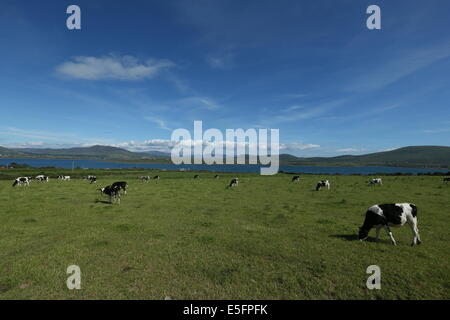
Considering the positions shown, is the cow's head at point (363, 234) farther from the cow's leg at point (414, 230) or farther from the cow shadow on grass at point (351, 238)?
the cow's leg at point (414, 230)

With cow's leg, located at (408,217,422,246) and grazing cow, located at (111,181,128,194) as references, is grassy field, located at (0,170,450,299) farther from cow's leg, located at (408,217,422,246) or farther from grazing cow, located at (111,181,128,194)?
grazing cow, located at (111,181,128,194)

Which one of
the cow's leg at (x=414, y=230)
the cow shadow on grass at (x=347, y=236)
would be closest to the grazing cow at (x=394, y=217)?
the cow's leg at (x=414, y=230)

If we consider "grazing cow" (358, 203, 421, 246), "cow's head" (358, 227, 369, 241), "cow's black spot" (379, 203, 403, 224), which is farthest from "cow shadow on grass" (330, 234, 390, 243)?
"cow's black spot" (379, 203, 403, 224)

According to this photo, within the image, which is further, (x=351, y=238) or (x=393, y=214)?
(x=351, y=238)

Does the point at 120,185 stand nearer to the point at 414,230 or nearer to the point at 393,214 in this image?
the point at 393,214

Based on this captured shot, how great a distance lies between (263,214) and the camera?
56.9 feet

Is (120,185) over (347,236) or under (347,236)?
over

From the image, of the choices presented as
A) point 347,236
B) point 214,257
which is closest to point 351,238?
point 347,236

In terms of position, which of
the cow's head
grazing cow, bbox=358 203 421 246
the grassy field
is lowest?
the grassy field

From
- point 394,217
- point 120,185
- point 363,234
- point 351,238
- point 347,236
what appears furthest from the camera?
point 120,185

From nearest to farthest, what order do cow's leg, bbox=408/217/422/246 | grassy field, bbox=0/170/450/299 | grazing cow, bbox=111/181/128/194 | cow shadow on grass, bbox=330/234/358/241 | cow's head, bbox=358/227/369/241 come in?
grassy field, bbox=0/170/450/299 → cow's leg, bbox=408/217/422/246 → cow's head, bbox=358/227/369/241 → cow shadow on grass, bbox=330/234/358/241 → grazing cow, bbox=111/181/128/194

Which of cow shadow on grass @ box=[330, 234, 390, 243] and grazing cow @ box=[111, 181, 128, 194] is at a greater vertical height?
grazing cow @ box=[111, 181, 128, 194]
